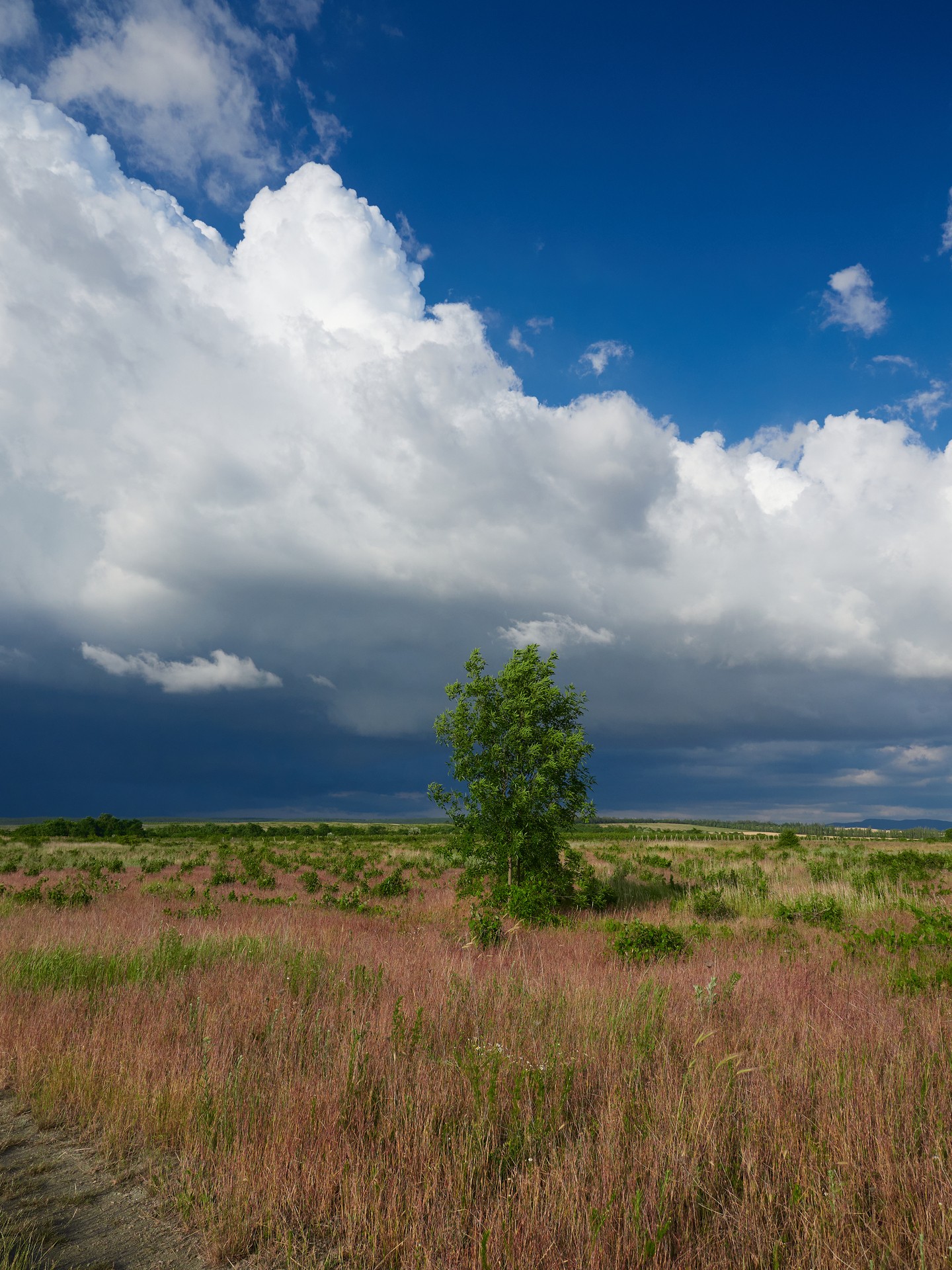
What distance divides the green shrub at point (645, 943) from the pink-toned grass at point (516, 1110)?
94.5 inches

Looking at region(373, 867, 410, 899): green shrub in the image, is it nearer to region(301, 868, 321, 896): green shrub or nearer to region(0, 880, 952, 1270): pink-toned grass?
region(301, 868, 321, 896): green shrub

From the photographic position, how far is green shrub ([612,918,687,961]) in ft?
36.3

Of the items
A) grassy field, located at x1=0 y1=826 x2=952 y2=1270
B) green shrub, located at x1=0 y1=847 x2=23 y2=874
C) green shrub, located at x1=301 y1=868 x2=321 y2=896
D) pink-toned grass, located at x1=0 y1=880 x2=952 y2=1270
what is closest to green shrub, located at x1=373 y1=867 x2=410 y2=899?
green shrub, located at x1=301 y1=868 x2=321 y2=896

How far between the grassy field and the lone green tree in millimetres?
6187

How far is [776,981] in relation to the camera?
8594 mm

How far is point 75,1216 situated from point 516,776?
15.0 m

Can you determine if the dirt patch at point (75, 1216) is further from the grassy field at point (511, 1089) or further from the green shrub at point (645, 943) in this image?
the green shrub at point (645, 943)

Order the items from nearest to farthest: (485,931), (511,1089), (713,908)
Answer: (511,1089) < (485,931) < (713,908)

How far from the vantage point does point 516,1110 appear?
4.88 meters

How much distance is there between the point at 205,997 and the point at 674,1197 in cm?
593

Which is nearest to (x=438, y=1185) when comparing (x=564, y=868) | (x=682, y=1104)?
(x=682, y=1104)

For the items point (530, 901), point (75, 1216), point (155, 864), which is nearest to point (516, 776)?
point (530, 901)

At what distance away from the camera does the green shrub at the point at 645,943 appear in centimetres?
1108

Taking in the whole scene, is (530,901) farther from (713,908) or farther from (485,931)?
(713,908)
